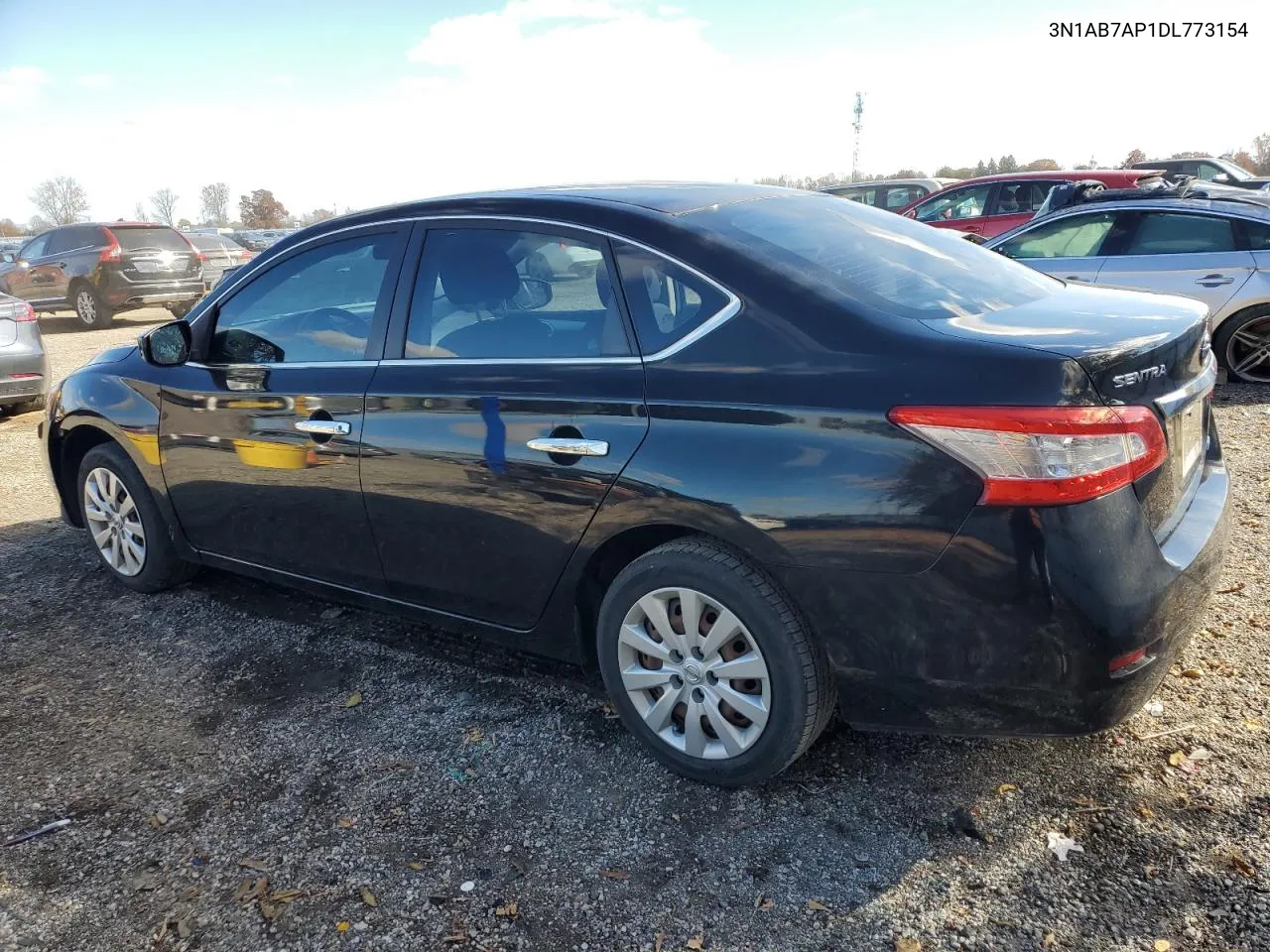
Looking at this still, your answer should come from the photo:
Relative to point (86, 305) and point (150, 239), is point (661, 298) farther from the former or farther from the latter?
point (86, 305)

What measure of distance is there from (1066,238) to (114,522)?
7513mm

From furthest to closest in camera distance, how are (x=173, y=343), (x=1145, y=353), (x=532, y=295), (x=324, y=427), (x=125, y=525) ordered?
(x=125, y=525) < (x=173, y=343) < (x=324, y=427) < (x=532, y=295) < (x=1145, y=353)

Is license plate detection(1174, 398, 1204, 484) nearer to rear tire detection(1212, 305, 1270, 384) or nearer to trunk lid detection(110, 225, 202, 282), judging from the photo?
rear tire detection(1212, 305, 1270, 384)

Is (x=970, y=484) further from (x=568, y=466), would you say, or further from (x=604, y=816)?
(x=604, y=816)

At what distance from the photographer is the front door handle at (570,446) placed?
277 cm

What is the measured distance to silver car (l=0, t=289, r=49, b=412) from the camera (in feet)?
27.8

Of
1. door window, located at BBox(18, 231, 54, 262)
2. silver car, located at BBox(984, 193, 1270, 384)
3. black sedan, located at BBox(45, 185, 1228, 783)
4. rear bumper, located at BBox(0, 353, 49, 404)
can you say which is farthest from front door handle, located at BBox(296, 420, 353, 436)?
door window, located at BBox(18, 231, 54, 262)

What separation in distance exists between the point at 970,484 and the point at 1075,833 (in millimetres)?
1041

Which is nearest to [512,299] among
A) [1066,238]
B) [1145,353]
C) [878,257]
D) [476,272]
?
[476,272]

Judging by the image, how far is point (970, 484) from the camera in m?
2.25

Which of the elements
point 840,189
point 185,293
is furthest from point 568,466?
point 840,189

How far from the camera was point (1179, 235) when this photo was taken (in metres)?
7.84

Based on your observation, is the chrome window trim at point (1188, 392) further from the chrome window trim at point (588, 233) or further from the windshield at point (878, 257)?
the chrome window trim at point (588, 233)

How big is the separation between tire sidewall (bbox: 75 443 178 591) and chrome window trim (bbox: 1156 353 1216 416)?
3.88 m
